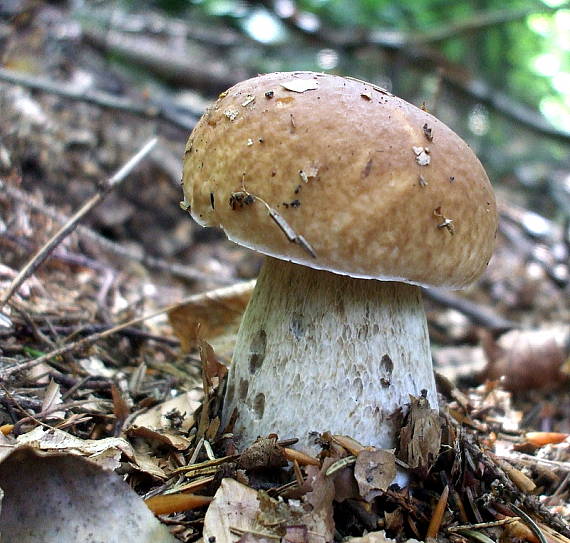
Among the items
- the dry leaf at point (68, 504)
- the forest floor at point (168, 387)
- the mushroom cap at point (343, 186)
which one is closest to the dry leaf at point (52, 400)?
the forest floor at point (168, 387)

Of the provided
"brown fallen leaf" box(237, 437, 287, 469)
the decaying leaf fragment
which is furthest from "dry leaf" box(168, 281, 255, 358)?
the decaying leaf fragment

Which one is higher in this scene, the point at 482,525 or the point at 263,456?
the point at 263,456

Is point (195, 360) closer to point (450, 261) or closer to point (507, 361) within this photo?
point (450, 261)

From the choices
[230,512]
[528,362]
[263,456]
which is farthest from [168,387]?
[528,362]

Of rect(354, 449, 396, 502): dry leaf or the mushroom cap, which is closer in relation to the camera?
the mushroom cap

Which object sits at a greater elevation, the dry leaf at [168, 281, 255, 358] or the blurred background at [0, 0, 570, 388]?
the blurred background at [0, 0, 570, 388]

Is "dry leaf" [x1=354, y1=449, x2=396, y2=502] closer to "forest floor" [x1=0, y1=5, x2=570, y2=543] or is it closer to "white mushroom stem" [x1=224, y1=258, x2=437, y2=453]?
"forest floor" [x1=0, y1=5, x2=570, y2=543]

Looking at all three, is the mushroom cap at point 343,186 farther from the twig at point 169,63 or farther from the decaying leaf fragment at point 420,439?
the twig at point 169,63

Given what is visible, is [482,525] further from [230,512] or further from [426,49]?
[426,49]
